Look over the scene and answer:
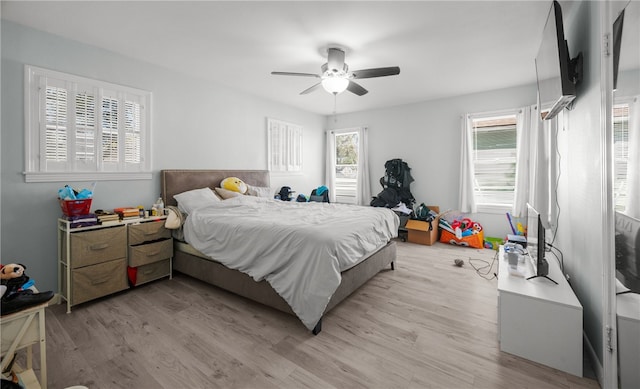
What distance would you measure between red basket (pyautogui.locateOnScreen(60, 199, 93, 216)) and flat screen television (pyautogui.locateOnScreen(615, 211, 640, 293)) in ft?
13.0

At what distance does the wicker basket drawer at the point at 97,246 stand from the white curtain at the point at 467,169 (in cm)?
515

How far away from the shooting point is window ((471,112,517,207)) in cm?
453

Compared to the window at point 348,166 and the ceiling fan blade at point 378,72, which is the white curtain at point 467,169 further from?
the ceiling fan blade at point 378,72

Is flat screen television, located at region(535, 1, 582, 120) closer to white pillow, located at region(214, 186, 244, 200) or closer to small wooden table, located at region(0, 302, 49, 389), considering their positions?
small wooden table, located at region(0, 302, 49, 389)

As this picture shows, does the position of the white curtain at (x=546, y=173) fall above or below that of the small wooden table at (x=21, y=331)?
Answer: above

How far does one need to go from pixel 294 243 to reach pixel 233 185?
2202 millimetres

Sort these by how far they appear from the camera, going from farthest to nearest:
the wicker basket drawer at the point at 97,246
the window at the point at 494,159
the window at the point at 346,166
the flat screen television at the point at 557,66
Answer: the window at the point at 346,166 → the window at the point at 494,159 → the wicker basket drawer at the point at 97,246 → the flat screen television at the point at 557,66

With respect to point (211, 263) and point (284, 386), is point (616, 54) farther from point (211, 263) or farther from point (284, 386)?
point (211, 263)

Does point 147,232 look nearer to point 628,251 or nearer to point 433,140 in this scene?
point 628,251

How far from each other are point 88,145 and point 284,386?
10.2 ft

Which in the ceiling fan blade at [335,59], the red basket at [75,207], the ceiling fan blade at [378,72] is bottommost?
the red basket at [75,207]

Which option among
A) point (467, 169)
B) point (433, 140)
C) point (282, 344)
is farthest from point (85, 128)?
point (467, 169)

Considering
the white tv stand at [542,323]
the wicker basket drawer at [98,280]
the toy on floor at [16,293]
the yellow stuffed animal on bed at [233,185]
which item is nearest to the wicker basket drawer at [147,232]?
the wicker basket drawer at [98,280]

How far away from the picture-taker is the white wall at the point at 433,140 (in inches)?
180
